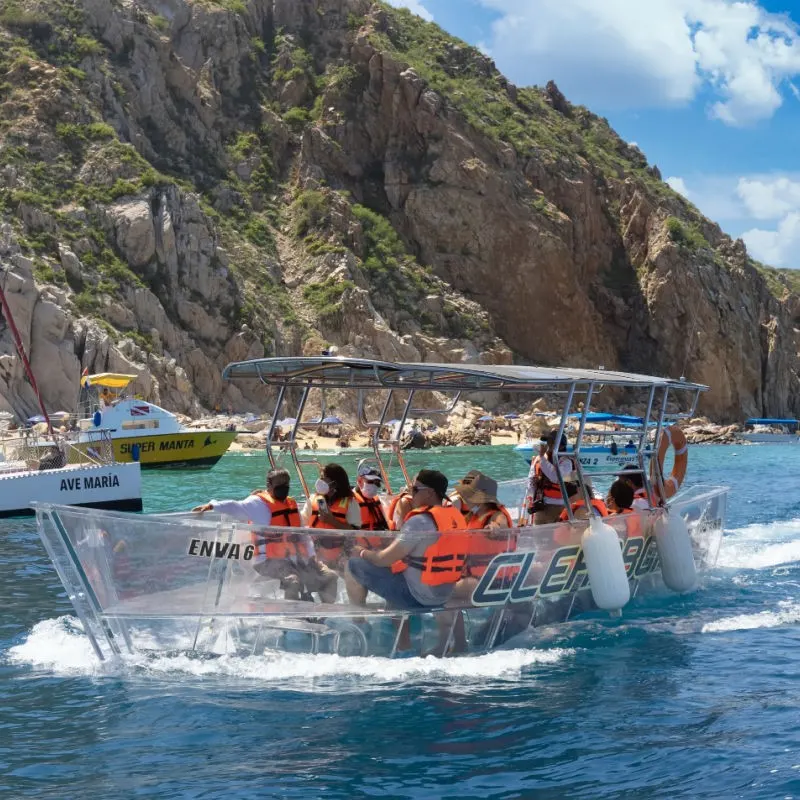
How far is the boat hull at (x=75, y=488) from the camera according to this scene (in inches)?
930

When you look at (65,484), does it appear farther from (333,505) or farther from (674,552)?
(674,552)

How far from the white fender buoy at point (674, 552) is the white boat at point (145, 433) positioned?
27770 millimetres

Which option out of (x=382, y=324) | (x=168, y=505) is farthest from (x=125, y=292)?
(x=168, y=505)

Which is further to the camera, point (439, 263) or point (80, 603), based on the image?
point (439, 263)

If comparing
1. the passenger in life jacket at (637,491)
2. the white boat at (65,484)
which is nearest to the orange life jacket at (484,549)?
the passenger in life jacket at (637,491)

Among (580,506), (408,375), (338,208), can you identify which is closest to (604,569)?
(580,506)

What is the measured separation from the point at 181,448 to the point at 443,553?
104 feet

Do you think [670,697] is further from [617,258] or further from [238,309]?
[617,258]

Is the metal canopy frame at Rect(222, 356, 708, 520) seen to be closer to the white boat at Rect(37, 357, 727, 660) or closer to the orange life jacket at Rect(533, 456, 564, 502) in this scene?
the white boat at Rect(37, 357, 727, 660)

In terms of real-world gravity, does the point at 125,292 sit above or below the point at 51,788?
above

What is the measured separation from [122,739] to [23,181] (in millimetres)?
59493

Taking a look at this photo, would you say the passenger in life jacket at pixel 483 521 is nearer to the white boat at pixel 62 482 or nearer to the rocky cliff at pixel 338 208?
the white boat at pixel 62 482

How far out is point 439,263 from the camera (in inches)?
3155

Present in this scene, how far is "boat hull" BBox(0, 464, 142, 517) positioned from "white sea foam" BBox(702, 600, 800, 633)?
16.1 meters
